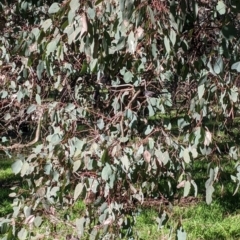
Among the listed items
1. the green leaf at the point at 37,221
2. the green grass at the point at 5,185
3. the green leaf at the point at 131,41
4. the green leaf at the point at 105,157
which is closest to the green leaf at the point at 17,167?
the green leaf at the point at 37,221

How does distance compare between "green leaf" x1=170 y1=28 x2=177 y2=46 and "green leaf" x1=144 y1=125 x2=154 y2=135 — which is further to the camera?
"green leaf" x1=144 y1=125 x2=154 y2=135

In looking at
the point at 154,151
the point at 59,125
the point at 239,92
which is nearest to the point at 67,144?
the point at 59,125

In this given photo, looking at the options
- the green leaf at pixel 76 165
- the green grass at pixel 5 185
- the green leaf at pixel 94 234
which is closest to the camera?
the green leaf at pixel 76 165

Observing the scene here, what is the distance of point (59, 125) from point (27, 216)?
43 centimetres

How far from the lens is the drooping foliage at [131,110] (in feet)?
6.81

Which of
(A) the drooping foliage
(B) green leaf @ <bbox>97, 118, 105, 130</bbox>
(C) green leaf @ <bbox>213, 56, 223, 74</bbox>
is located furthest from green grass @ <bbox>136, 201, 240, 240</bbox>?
(C) green leaf @ <bbox>213, 56, 223, 74</bbox>

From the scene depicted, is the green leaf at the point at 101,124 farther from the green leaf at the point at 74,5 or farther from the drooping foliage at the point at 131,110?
the green leaf at the point at 74,5

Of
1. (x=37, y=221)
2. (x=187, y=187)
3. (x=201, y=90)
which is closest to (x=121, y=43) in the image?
(x=201, y=90)

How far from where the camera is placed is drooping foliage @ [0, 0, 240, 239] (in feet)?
6.81

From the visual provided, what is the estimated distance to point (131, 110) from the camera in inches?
98.7

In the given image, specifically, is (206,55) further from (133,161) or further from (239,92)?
(133,161)

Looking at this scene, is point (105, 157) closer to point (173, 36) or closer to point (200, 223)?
point (173, 36)

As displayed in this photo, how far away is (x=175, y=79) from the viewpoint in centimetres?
282

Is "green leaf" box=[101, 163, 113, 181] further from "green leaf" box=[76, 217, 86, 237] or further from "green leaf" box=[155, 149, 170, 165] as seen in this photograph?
"green leaf" box=[76, 217, 86, 237]
